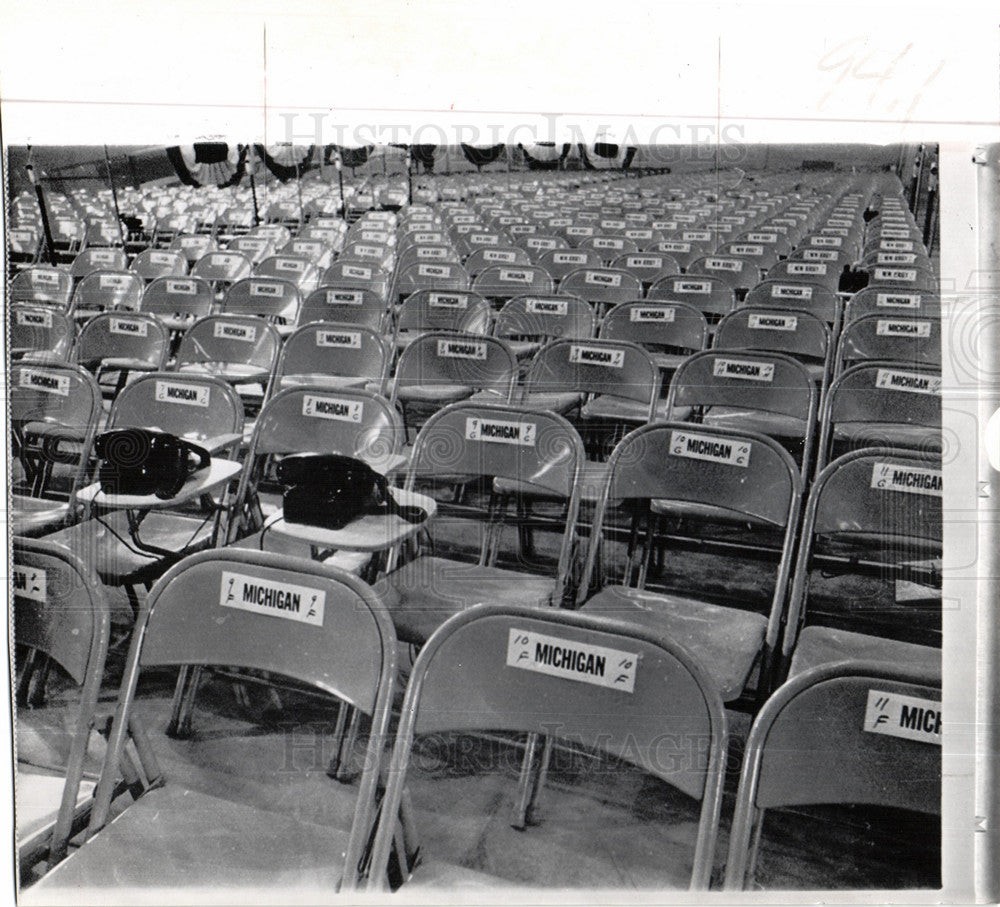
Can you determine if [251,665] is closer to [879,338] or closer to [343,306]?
[879,338]

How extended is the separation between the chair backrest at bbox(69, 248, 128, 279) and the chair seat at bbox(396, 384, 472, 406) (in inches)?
87.0

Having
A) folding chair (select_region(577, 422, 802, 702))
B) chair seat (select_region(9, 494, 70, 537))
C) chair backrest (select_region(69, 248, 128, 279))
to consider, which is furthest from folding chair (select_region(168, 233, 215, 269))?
folding chair (select_region(577, 422, 802, 702))

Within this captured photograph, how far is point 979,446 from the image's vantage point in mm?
1368

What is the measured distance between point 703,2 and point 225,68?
89 cm

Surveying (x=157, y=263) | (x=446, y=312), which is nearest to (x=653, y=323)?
(x=446, y=312)

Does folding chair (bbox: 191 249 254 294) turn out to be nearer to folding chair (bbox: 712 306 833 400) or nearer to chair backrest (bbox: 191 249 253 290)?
chair backrest (bbox: 191 249 253 290)

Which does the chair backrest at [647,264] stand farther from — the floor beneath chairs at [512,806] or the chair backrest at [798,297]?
the floor beneath chairs at [512,806]

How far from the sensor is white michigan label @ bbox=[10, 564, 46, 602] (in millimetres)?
1470

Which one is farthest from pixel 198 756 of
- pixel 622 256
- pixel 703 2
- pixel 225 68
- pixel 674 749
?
pixel 622 256

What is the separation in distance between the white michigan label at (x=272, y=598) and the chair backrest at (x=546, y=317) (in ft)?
8.35

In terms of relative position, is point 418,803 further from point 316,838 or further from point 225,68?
point 225,68

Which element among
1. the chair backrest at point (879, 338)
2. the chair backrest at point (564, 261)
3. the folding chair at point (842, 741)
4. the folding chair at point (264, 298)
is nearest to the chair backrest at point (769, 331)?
the chair backrest at point (879, 338)

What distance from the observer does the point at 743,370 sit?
2.73 m

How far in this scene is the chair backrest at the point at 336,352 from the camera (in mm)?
3242
